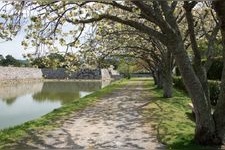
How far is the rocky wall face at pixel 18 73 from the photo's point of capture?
2601 inches

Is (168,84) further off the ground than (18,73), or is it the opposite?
(18,73)

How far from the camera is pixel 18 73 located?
76.1 m

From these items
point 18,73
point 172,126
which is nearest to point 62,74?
point 18,73

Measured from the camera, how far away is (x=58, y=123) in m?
14.6

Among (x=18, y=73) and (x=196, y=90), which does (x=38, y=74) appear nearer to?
(x=18, y=73)

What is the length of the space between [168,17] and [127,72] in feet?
298

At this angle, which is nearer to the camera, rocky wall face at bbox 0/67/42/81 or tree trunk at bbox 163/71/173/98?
tree trunk at bbox 163/71/173/98

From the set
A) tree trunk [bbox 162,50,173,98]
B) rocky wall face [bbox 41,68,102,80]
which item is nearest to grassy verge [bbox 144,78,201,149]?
tree trunk [bbox 162,50,173,98]

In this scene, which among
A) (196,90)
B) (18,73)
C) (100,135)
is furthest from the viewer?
(18,73)

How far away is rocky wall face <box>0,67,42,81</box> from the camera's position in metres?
A: 66.1

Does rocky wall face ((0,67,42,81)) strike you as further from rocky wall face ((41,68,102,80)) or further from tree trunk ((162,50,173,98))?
tree trunk ((162,50,173,98))

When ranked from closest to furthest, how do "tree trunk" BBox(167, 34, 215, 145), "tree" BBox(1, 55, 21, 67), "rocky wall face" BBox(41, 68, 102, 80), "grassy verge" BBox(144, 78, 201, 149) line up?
"tree trunk" BBox(167, 34, 215, 145) < "grassy verge" BBox(144, 78, 201, 149) < "rocky wall face" BBox(41, 68, 102, 80) < "tree" BBox(1, 55, 21, 67)

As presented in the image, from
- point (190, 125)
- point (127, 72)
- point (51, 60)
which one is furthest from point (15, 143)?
point (127, 72)

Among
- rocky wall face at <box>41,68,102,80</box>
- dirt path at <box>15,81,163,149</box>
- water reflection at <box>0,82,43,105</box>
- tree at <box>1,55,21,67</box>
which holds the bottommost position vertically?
water reflection at <box>0,82,43,105</box>
